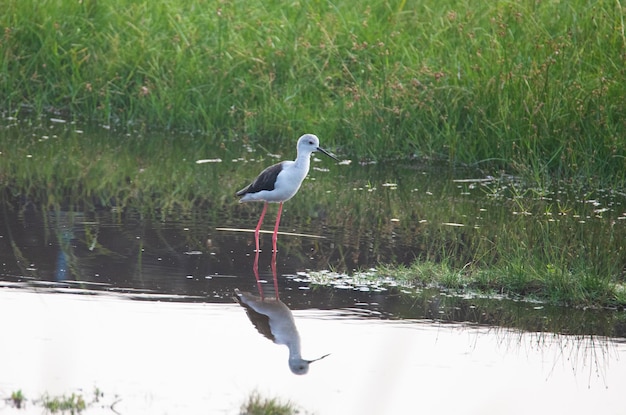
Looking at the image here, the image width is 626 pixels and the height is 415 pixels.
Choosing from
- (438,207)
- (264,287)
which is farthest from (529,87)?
(264,287)

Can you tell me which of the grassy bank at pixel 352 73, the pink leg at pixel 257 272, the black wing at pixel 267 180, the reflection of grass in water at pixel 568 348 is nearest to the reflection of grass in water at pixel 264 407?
the reflection of grass in water at pixel 568 348

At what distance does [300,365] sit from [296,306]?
1.19 meters

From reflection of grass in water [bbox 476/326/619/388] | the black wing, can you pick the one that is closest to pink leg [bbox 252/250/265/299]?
the black wing

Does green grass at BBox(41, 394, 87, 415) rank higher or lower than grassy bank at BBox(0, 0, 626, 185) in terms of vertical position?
lower

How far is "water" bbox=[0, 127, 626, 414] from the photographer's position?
245 inches

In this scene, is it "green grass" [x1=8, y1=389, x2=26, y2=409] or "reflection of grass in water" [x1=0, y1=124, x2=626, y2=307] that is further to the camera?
"reflection of grass in water" [x1=0, y1=124, x2=626, y2=307]

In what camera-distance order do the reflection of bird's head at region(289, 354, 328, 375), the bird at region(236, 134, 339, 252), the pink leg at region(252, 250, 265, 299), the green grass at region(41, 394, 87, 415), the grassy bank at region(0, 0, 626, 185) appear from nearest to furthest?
the green grass at region(41, 394, 87, 415) < the reflection of bird's head at region(289, 354, 328, 375) < the pink leg at region(252, 250, 265, 299) < the bird at region(236, 134, 339, 252) < the grassy bank at region(0, 0, 626, 185)

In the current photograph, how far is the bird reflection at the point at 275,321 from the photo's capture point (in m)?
6.65

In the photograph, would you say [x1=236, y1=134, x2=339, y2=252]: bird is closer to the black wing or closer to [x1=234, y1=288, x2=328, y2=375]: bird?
the black wing

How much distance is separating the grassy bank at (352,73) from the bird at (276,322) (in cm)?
470

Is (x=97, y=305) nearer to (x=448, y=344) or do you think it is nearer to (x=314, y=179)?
(x=448, y=344)

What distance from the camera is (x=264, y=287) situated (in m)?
8.20

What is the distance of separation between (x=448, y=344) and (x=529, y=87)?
215 inches

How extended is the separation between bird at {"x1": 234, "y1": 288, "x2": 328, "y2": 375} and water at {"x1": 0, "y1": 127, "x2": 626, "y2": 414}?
6cm
